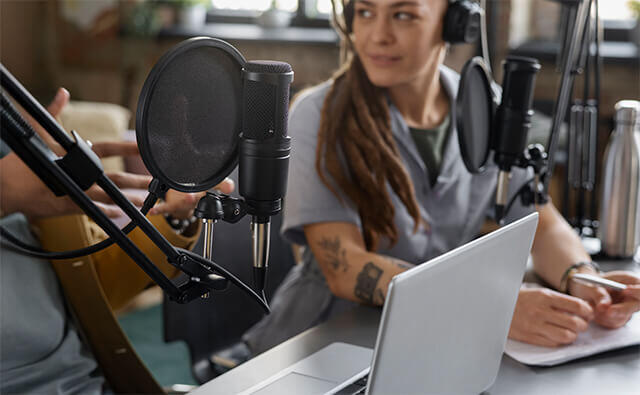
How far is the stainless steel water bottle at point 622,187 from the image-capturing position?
4.59ft

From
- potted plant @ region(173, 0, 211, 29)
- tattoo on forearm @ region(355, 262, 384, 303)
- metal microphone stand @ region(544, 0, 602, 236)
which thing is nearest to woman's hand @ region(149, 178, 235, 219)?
tattoo on forearm @ region(355, 262, 384, 303)

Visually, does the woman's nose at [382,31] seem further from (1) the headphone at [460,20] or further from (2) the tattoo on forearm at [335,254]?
(2) the tattoo on forearm at [335,254]

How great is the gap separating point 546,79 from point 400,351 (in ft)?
10.6

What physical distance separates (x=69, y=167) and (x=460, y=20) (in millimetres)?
951

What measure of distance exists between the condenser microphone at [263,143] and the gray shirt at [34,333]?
21.8 inches

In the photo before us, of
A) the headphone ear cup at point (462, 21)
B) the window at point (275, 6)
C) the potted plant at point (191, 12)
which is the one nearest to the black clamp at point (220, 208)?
the headphone ear cup at point (462, 21)

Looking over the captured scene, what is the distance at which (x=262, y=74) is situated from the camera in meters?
0.58

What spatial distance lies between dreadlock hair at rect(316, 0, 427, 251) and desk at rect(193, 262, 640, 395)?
0.98 feet

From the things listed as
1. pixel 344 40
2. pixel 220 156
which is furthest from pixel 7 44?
pixel 220 156

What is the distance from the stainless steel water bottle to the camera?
140cm

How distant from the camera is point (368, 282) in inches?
46.1

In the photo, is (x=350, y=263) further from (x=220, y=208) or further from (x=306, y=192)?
(x=220, y=208)

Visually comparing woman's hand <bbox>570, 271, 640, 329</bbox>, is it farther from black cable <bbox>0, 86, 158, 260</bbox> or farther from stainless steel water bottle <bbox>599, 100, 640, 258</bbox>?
black cable <bbox>0, 86, 158, 260</bbox>

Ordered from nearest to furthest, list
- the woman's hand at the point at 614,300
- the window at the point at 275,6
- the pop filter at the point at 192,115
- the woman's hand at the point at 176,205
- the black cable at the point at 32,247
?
1. the black cable at the point at 32,247
2. the pop filter at the point at 192,115
3. the woman's hand at the point at 176,205
4. the woman's hand at the point at 614,300
5. the window at the point at 275,6
